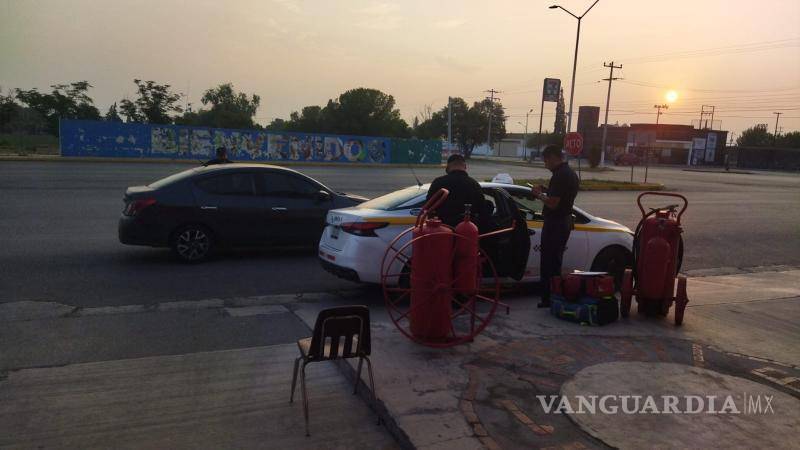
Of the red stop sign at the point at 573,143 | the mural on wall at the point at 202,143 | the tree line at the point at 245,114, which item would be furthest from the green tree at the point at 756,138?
the red stop sign at the point at 573,143

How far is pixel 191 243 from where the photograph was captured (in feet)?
28.5

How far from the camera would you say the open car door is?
5.96 metres

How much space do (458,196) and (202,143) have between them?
41849mm

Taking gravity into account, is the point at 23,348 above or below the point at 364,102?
below

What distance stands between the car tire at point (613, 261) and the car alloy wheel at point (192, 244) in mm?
5500

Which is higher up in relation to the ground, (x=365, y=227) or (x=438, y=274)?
(x=365, y=227)

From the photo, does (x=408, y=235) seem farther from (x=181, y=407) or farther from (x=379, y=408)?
(x=181, y=407)

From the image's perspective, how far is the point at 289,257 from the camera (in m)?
9.51

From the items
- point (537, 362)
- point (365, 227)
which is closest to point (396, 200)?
point (365, 227)

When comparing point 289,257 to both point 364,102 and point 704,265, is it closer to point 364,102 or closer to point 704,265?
point 704,265

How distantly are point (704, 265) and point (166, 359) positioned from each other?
936 centimetres

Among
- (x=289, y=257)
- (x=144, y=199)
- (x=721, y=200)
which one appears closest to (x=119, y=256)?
(x=144, y=199)

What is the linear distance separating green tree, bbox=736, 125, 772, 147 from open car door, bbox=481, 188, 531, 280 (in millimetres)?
120796

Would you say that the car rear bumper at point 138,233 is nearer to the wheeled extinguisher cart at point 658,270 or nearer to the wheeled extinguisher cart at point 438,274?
the wheeled extinguisher cart at point 438,274
